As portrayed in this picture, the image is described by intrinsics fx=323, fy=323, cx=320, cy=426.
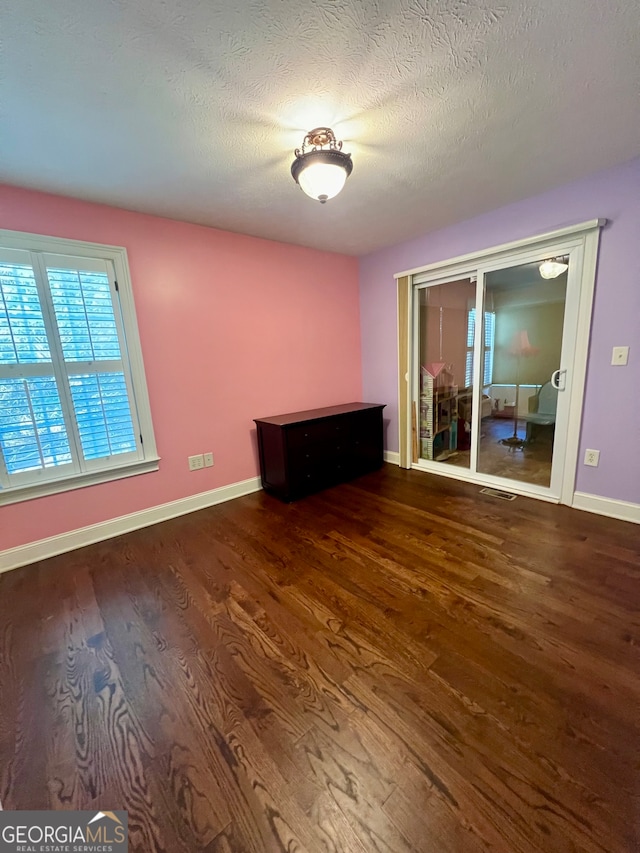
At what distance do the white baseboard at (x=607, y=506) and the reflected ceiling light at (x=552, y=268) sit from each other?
1.72m

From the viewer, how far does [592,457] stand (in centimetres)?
244

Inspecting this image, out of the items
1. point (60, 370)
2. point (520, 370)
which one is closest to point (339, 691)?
point (60, 370)

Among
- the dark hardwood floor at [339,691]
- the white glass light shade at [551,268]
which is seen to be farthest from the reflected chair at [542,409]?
the dark hardwood floor at [339,691]

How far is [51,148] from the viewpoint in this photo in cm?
166

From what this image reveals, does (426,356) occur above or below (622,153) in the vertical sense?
below

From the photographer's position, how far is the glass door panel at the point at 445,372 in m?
3.19

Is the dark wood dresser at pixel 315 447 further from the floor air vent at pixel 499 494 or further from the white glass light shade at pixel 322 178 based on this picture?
the white glass light shade at pixel 322 178

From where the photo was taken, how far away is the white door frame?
2.29 metres

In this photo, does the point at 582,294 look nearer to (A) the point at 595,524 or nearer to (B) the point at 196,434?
(A) the point at 595,524

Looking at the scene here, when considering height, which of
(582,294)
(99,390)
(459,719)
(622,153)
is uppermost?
(622,153)

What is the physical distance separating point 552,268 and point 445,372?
127 centimetres

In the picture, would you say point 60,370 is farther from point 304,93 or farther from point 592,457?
point 592,457

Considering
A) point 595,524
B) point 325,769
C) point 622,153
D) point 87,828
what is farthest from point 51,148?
point 595,524

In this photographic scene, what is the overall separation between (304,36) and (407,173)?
1088 millimetres
